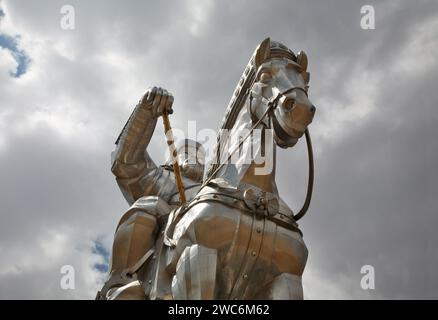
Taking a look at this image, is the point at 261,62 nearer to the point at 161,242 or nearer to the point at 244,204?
the point at 244,204

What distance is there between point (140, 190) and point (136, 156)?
1.49 feet

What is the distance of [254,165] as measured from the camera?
6574 mm

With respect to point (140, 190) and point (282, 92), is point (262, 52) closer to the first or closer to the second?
point (282, 92)

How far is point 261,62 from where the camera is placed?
706 cm

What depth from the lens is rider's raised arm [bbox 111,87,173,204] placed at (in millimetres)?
8109

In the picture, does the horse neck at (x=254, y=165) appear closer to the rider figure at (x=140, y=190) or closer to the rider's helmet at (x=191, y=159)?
the rider figure at (x=140, y=190)

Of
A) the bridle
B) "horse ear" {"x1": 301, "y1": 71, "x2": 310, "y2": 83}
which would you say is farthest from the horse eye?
"horse ear" {"x1": 301, "y1": 71, "x2": 310, "y2": 83}

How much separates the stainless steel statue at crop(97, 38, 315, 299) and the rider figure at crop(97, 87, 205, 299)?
0.04 feet

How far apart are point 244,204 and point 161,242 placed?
1620mm

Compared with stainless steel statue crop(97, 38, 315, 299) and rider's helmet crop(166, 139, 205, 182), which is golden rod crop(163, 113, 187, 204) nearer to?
stainless steel statue crop(97, 38, 315, 299)

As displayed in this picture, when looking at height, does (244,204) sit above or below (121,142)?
below

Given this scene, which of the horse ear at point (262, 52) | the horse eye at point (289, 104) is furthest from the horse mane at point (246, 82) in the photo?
the horse eye at point (289, 104)
